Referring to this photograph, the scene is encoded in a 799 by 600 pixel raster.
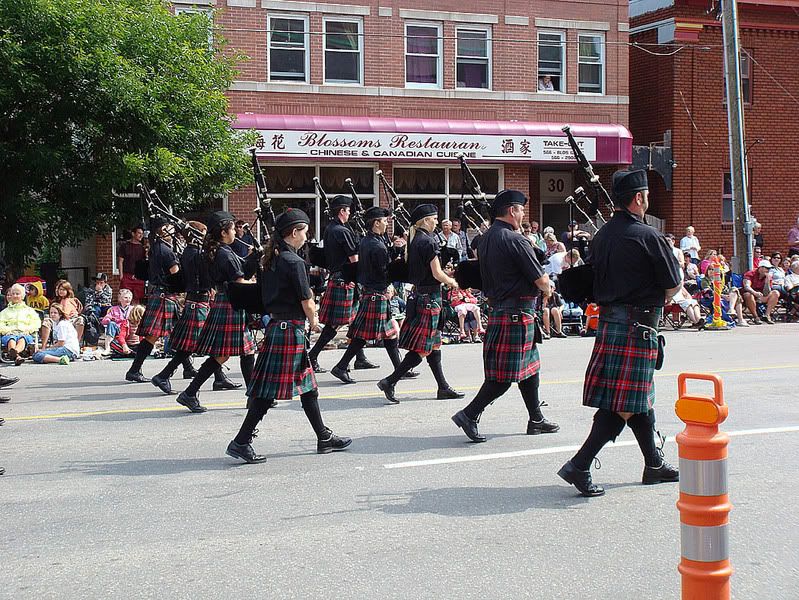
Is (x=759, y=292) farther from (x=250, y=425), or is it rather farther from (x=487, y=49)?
(x=250, y=425)

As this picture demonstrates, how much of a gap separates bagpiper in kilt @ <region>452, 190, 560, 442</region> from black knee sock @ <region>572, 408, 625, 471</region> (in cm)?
139

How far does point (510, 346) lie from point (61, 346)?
29.7ft

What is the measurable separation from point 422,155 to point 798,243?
9.60 metres

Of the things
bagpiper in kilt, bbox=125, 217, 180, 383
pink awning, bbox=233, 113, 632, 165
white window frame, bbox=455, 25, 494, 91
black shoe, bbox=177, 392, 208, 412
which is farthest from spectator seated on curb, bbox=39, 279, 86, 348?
white window frame, bbox=455, 25, 494, 91

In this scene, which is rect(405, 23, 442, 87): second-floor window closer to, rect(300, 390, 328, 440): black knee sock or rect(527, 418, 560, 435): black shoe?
rect(527, 418, 560, 435): black shoe

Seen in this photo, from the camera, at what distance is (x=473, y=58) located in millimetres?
23859

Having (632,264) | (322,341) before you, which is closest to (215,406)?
(322,341)

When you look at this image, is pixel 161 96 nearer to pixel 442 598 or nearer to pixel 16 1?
pixel 16 1

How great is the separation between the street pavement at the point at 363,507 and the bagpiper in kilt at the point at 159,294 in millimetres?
1436

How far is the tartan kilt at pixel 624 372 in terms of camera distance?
20.7ft

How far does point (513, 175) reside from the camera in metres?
24.0

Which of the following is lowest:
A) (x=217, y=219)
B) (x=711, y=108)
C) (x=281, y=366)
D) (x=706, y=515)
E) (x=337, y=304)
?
(x=706, y=515)

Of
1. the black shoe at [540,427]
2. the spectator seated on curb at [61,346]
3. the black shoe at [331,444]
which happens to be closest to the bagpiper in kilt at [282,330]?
the black shoe at [331,444]

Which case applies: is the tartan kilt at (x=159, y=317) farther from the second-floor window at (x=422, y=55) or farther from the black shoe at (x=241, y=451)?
the second-floor window at (x=422, y=55)
